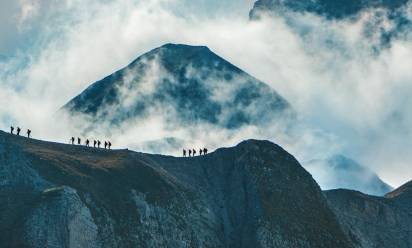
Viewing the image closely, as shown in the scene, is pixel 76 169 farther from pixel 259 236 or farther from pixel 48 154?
pixel 259 236

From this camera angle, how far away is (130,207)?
163875 mm

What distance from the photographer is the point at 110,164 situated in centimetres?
18375

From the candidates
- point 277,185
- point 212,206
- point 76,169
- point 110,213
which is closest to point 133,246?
point 110,213

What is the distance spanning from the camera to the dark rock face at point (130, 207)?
14462 centimetres

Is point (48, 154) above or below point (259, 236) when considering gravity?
above

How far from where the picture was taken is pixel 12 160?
6299 inches

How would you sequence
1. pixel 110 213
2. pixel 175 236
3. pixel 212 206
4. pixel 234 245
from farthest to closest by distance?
1. pixel 212 206
2. pixel 234 245
3. pixel 175 236
4. pixel 110 213

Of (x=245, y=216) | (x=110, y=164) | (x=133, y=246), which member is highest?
(x=110, y=164)

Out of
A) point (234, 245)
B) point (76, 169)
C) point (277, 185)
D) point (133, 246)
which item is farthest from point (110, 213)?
point (277, 185)

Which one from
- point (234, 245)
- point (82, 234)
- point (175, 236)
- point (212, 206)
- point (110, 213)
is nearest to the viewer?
point (82, 234)

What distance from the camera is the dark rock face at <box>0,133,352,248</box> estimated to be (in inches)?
5694

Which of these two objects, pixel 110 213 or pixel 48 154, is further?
pixel 48 154

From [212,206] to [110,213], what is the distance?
148 feet

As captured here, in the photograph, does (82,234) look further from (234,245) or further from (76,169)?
(234,245)
